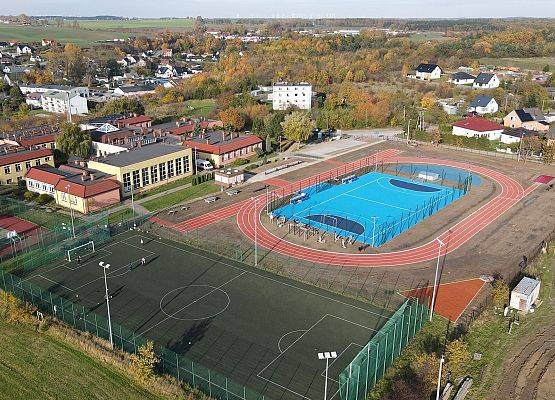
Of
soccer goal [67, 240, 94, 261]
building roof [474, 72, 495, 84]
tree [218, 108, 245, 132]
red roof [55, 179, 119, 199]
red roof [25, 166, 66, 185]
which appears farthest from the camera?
building roof [474, 72, 495, 84]

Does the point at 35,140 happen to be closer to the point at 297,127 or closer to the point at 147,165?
the point at 147,165

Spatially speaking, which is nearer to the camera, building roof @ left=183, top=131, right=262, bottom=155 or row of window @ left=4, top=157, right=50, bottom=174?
row of window @ left=4, top=157, right=50, bottom=174

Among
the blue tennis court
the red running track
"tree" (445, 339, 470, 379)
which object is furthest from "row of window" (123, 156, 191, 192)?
"tree" (445, 339, 470, 379)

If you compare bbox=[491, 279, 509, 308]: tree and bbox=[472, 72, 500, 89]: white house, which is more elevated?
bbox=[472, 72, 500, 89]: white house

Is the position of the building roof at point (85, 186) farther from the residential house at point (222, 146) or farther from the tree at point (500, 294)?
the tree at point (500, 294)

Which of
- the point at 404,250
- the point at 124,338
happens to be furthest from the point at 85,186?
the point at 404,250

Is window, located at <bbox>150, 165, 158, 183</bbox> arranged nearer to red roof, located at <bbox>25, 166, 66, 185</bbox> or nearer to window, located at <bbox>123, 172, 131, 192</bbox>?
window, located at <bbox>123, 172, 131, 192</bbox>

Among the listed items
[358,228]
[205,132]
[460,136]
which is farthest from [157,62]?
[358,228]
